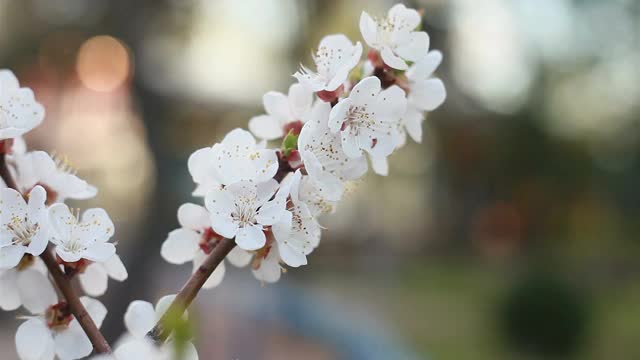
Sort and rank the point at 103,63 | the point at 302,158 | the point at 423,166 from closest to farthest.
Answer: the point at 302,158
the point at 103,63
the point at 423,166

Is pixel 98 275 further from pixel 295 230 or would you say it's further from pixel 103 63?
pixel 103 63

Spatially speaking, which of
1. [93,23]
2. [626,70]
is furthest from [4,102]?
[626,70]

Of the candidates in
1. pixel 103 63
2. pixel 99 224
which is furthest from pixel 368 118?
pixel 103 63

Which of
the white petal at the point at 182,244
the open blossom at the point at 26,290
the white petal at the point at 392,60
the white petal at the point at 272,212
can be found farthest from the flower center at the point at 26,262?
the white petal at the point at 392,60

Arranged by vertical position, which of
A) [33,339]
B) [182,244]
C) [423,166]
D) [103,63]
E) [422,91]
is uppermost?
[422,91]

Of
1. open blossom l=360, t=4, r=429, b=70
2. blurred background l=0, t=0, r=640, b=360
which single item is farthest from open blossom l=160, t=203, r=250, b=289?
blurred background l=0, t=0, r=640, b=360

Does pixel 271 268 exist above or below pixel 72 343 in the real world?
above

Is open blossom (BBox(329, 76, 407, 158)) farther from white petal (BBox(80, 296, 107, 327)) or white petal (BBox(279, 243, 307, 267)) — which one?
white petal (BBox(80, 296, 107, 327))
